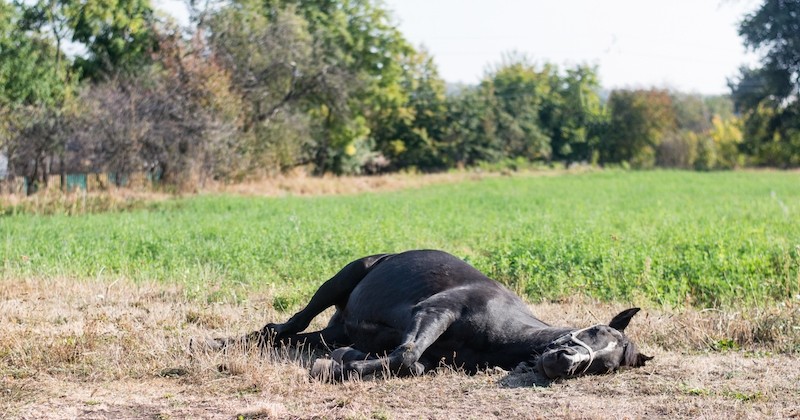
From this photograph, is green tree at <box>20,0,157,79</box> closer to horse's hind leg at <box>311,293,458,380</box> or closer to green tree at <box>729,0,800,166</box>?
horse's hind leg at <box>311,293,458,380</box>

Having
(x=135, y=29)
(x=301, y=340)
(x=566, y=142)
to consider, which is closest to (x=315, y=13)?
(x=135, y=29)

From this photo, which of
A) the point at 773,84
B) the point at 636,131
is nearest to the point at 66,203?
the point at 773,84

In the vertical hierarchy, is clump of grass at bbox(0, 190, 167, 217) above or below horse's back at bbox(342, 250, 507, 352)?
below

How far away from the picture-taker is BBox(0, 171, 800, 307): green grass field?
9680 millimetres

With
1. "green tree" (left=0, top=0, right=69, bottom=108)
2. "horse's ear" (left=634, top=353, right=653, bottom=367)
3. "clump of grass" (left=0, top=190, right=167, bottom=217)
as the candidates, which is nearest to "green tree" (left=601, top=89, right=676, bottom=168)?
"green tree" (left=0, top=0, right=69, bottom=108)

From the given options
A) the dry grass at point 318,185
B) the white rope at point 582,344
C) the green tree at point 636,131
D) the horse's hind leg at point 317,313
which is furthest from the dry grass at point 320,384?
the green tree at point 636,131

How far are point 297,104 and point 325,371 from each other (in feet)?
124

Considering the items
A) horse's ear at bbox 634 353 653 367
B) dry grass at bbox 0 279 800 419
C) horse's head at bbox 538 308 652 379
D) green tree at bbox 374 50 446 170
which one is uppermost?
green tree at bbox 374 50 446 170

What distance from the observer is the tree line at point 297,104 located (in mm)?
29656

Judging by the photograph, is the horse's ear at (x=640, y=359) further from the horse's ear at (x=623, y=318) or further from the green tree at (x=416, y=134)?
the green tree at (x=416, y=134)

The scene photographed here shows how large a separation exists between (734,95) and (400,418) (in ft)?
196

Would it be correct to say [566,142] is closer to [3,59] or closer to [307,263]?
[3,59]

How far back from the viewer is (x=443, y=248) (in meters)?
14.1

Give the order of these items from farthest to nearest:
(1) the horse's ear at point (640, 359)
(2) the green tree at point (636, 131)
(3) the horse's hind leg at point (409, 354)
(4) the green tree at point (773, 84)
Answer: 1. (2) the green tree at point (636, 131)
2. (4) the green tree at point (773, 84)
3. (1) the horse's ear at point (640, 359)
4. (3) the horse's hind leg at point (409, 354)
